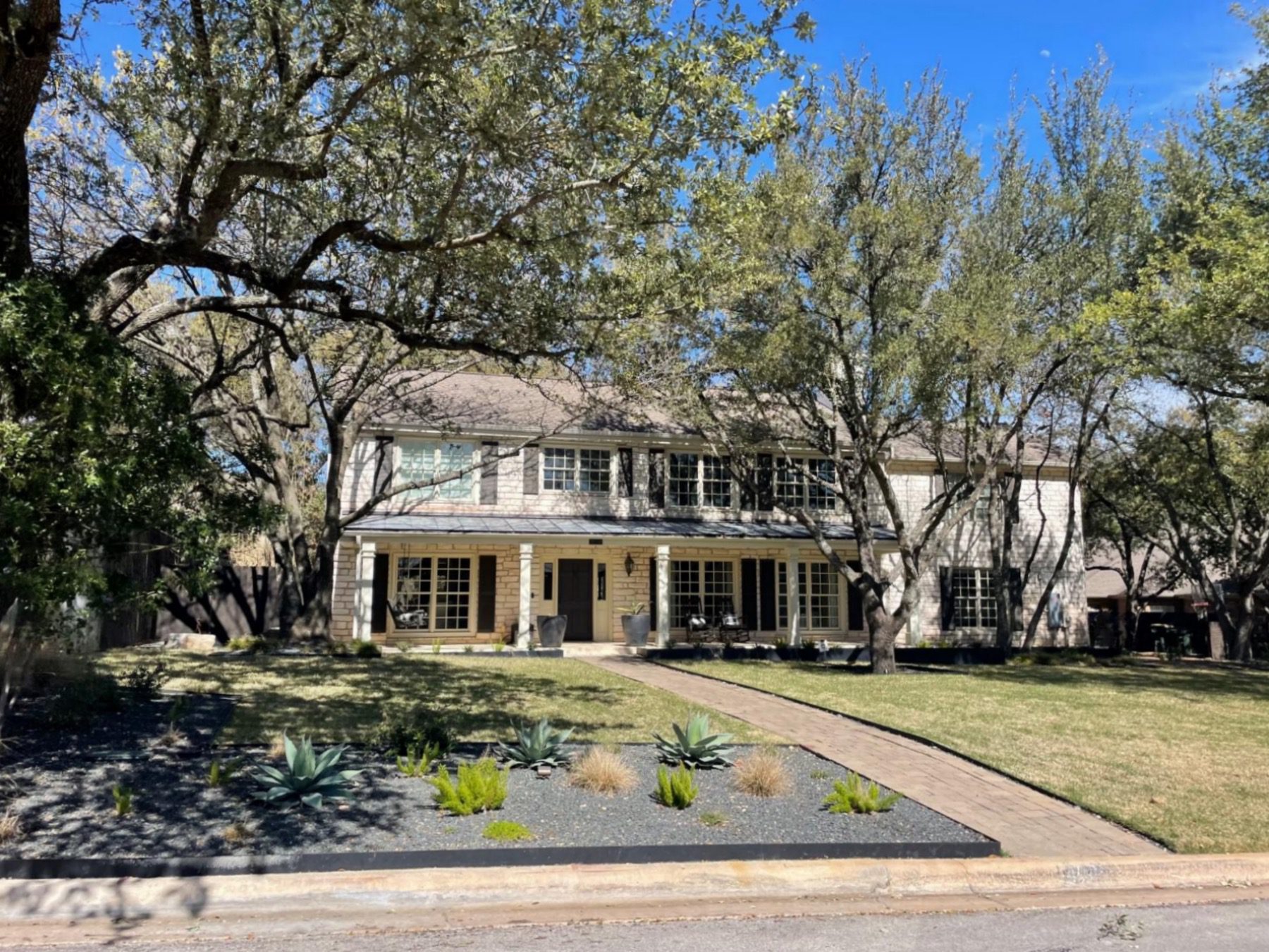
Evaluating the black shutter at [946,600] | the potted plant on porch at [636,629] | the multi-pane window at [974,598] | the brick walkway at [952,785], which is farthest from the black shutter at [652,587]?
the brick walkway at [952,785]

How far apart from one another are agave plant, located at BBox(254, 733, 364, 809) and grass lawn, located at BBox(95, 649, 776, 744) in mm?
1806

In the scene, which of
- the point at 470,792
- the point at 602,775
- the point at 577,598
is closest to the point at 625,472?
the point at 577,598

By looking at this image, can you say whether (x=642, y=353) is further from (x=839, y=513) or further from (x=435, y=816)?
(x=435, y=816)

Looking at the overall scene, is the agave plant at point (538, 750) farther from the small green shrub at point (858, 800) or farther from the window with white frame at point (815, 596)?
the window with white frame at point (815, 596)

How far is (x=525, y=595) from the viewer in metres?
20.2

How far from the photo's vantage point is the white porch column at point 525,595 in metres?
20.2

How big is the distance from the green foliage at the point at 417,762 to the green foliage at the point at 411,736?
0.12 feet

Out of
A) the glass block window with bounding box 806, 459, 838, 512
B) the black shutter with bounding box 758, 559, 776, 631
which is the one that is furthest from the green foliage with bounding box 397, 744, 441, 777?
the glass block window with bounding box 806, 459, 838, 512

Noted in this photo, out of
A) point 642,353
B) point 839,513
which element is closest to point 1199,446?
point 839,513

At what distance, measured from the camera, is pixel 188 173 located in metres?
7.86

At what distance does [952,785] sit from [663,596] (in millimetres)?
13436

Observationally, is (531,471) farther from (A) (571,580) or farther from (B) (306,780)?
(B) (306,780)

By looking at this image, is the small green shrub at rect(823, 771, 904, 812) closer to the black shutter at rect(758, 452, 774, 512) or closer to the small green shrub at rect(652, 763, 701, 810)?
the small green shrub at rect(652, 763, 701, 810)

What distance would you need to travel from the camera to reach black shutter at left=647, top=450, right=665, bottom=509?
22.8m
